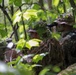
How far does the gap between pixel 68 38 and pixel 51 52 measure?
0.21 m

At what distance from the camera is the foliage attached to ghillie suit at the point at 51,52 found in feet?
3.68

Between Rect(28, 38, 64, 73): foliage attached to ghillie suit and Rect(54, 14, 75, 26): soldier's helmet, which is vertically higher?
Rect(54, 14, 75, 26): soldier's helmet

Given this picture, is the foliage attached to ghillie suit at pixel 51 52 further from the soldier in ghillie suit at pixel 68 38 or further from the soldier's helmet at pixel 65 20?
the soldier's helmet at pixel 65 20

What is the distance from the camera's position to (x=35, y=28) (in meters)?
1.31

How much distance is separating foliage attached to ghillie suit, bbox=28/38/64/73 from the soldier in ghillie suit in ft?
0.17

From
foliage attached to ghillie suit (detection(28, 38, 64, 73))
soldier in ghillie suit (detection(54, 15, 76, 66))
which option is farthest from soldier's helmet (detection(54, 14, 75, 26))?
foliage attached to ghillie suit (detection(28, 38, 64, 73))

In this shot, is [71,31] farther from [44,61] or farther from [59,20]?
[44,61]

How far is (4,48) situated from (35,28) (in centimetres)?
30

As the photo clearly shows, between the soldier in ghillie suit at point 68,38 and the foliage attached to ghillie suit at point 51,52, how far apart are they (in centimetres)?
5

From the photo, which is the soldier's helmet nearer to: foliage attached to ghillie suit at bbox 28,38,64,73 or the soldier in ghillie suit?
the soldier in ghillie suit

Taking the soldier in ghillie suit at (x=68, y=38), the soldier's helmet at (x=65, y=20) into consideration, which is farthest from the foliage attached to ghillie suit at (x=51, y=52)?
the soldier's helmet at (x=65, y=20)

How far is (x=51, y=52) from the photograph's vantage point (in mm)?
1135

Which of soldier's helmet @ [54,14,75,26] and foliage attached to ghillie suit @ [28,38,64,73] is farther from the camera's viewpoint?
soldier's helmet @ [54,14,75,26]

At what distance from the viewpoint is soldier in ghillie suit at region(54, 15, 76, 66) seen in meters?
1.20
